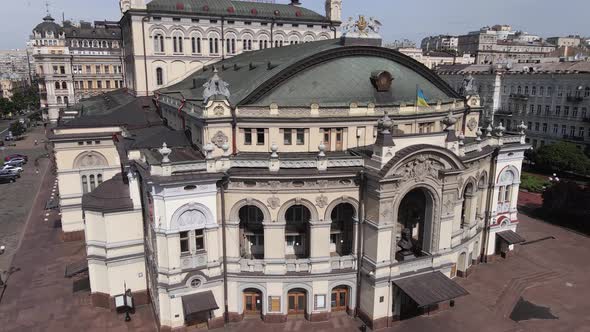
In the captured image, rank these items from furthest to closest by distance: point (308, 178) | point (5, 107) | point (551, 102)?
point (5, 107) < point (551, 102) < point (308, 178)

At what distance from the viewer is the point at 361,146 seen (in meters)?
37.0

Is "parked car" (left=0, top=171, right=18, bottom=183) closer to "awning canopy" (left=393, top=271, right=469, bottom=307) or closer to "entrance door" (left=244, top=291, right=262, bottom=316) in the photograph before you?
"entrance door" (left=244, top=291, right=262, bottom=316)

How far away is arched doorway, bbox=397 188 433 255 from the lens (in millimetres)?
35375

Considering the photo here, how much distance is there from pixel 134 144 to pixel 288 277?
17.4 m

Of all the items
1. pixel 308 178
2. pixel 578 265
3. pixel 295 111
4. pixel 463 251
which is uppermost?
pixel 295 111

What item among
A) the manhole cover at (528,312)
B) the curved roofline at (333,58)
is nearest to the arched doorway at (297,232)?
the curved roofline at (333,58)

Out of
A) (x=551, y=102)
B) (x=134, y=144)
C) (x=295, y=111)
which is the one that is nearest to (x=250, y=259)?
(x=295, y=111)

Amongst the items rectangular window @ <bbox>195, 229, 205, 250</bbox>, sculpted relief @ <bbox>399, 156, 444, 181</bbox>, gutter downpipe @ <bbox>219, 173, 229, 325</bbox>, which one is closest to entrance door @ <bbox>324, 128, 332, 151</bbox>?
sculpted relief @ <bbox>399, 156, 444, 181</bbox>

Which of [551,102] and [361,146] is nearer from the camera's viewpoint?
[361,146]

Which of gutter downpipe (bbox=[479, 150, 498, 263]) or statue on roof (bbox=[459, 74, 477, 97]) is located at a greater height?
statue on roof (bbox=[459, 74, 477, 97])

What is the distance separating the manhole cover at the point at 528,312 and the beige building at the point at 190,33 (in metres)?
46.3

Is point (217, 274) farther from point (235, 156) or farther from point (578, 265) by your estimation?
point (578, 265)

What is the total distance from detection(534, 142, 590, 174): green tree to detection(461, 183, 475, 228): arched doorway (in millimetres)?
45213

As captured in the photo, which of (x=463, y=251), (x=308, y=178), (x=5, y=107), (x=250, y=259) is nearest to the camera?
(x=308, y=178)
